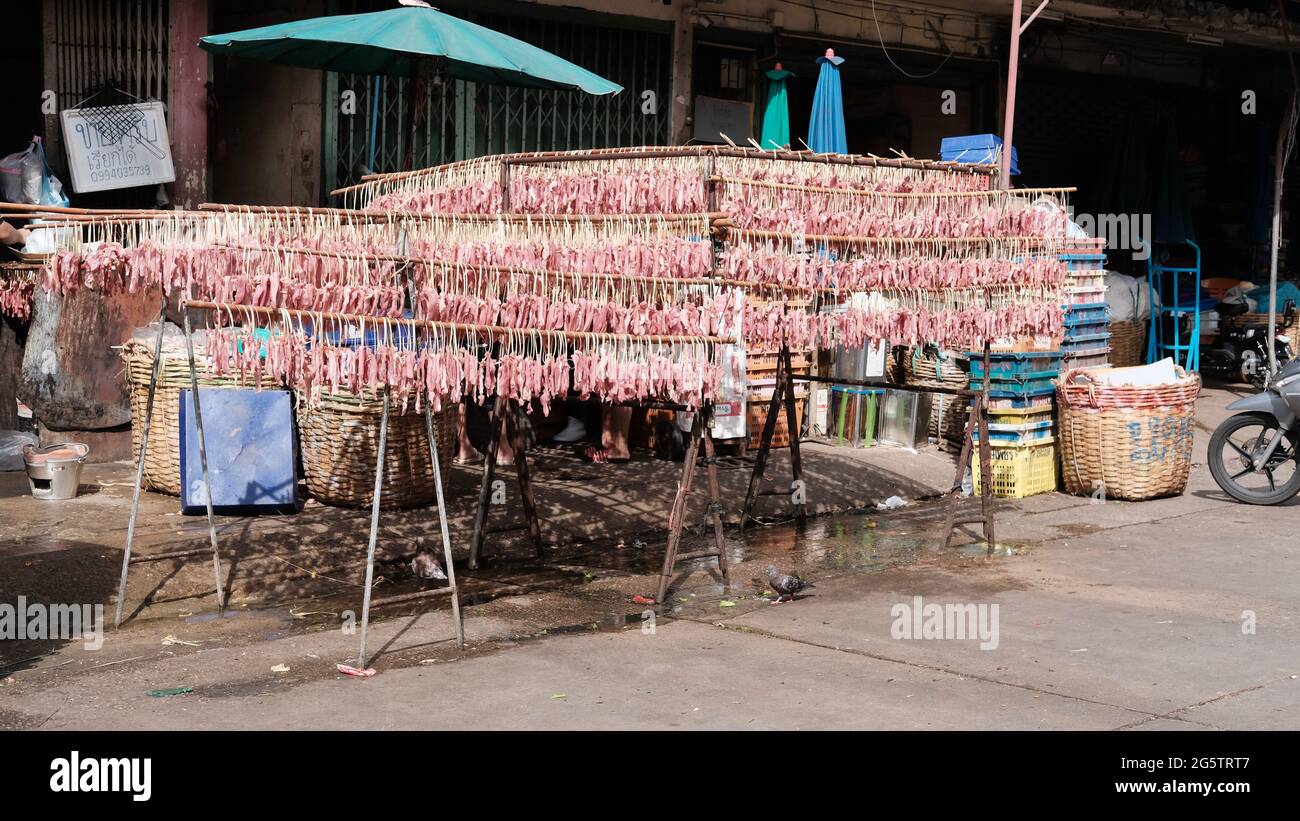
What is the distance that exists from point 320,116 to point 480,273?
4.96 meters

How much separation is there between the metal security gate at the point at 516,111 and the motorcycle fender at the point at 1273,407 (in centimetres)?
539

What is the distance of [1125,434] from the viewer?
966 cm

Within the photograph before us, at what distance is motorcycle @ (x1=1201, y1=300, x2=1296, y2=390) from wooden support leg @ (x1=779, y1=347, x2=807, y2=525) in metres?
8.76

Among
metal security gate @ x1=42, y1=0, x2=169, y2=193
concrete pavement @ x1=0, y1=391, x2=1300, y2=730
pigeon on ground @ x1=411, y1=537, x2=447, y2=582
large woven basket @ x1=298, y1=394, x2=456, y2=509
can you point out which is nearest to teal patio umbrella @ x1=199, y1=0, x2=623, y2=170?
metal security gate @ x1=42, y1=0, x2=169, y2=193

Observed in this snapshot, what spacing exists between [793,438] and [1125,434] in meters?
2.68

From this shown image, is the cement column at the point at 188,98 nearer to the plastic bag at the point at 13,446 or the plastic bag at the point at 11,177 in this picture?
the plastic bag at the point at 11,177

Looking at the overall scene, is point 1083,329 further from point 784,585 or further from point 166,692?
point 166,692

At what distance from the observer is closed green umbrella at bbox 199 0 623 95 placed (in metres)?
7.75

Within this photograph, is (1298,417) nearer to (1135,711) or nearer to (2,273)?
(1135,711)

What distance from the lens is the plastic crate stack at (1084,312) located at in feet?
34.0

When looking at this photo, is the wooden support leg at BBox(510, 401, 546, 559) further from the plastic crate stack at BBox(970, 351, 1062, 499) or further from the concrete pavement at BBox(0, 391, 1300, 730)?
the plastic crate stack at BBox(970, 351, 1062, 499)

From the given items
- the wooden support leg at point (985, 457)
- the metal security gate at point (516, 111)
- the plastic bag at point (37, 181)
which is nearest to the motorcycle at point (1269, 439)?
the wooden support leg at point (985, 457)

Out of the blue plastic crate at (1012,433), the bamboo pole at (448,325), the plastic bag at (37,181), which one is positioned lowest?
the blue plastic crate at (1012,433)

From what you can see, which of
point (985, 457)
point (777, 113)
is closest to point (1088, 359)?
point (985, 457)
